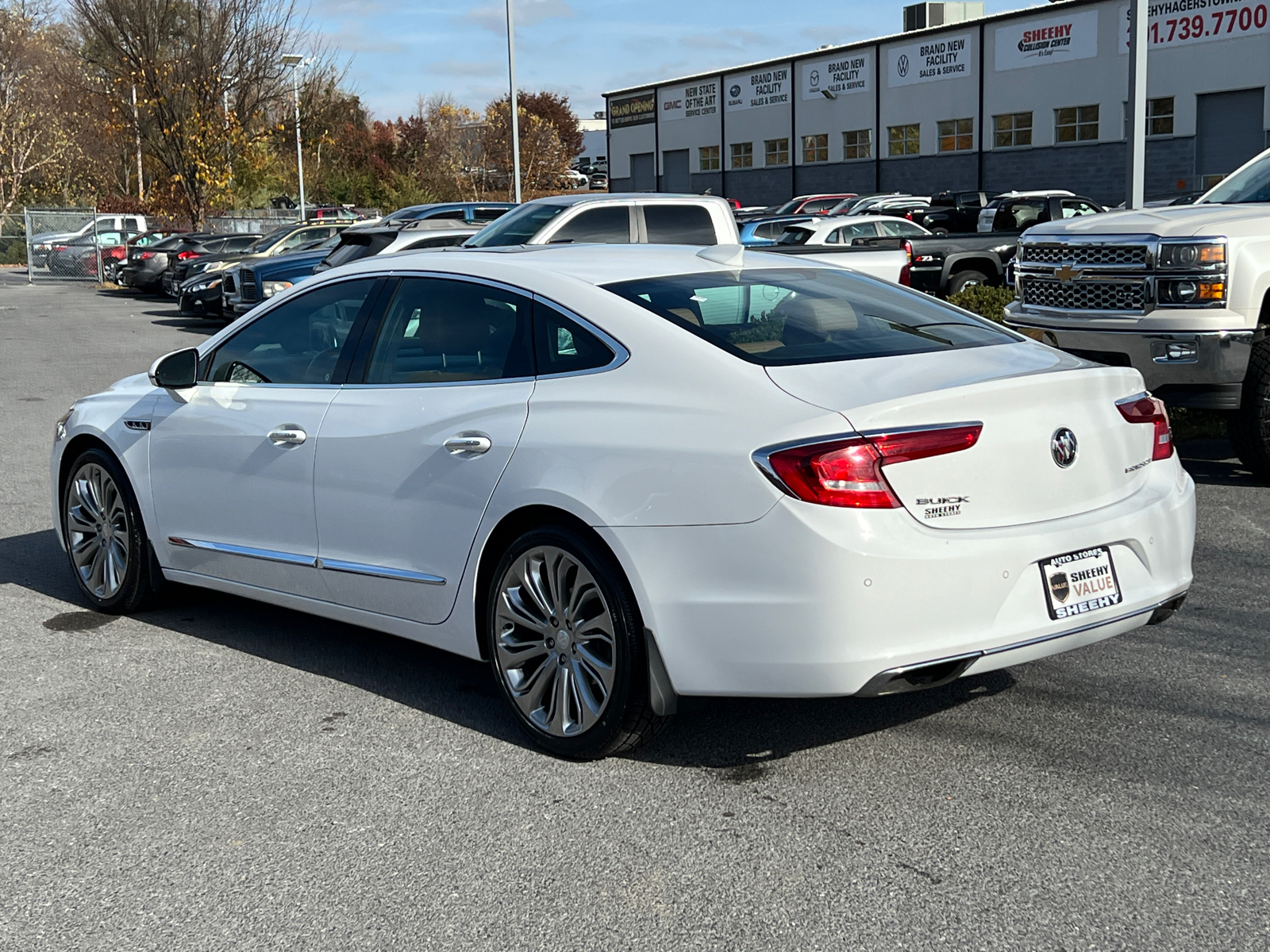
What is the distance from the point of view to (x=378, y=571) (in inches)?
197

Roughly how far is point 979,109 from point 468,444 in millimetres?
47795

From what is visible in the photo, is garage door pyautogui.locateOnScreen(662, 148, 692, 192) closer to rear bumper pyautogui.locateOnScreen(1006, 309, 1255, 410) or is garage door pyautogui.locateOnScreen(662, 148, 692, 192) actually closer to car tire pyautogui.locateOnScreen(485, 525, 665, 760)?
rear bumper pyautogui.locateOnScreen(1006, 309, 1255, 410)

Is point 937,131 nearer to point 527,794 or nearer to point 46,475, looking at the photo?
point 46,475

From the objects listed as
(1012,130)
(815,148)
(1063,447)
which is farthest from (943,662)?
(815,148)

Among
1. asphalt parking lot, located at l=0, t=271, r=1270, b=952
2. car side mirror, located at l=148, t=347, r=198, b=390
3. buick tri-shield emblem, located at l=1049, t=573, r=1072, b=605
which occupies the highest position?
car side mirror, located at l=148, t=347, r=198, b=390

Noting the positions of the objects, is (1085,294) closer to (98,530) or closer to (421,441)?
(421,441)

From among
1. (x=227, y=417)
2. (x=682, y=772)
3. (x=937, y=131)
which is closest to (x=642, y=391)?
(x=682, y=772)

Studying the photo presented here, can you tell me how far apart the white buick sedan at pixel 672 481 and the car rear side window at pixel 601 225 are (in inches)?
333

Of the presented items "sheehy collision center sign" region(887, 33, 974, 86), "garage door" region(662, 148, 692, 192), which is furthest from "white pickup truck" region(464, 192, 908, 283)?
"garage door" region(662, 148, 692, 192)

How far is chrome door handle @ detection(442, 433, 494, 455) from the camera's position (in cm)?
460

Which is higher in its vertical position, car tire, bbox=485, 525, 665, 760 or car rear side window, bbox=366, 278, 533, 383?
car rear side window, bbox=366, 278, 533, 383

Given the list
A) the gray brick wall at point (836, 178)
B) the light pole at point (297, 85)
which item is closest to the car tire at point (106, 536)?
the light pole at point (297, 85)

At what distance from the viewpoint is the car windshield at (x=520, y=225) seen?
46.3ft

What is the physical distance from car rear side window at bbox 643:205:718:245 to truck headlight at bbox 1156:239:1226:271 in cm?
625
